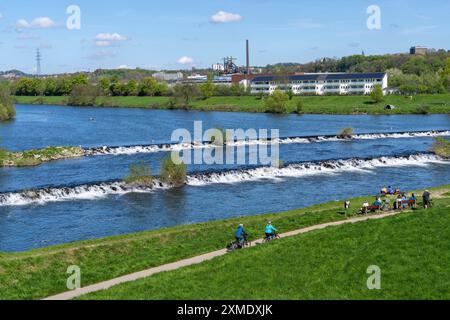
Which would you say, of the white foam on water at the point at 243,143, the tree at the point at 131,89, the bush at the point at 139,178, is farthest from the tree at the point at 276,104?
the bush at the point at 139,178

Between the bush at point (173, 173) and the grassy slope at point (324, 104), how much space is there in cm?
7569

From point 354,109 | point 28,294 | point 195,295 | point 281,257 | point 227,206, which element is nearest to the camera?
point 195,295

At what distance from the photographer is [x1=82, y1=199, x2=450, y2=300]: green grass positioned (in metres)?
16.9

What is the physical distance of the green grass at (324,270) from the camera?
1689cm

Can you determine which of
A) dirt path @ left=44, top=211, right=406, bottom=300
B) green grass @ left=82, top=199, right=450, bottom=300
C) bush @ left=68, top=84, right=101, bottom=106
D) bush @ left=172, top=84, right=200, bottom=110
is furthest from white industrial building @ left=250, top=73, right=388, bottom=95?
dirt path @ left=44, top=211, right=406, bottom=300

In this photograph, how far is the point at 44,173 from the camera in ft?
166

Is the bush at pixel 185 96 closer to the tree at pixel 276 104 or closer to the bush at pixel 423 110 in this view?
the tree at pixel 276 104

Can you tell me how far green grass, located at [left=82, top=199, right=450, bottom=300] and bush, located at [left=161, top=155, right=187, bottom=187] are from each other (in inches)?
902

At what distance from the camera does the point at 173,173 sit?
4497 cm

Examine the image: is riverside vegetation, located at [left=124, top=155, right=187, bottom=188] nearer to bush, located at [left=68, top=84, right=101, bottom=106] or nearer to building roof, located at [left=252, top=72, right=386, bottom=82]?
bush, located at [left=68, top=84, right=101, bottom=106]
